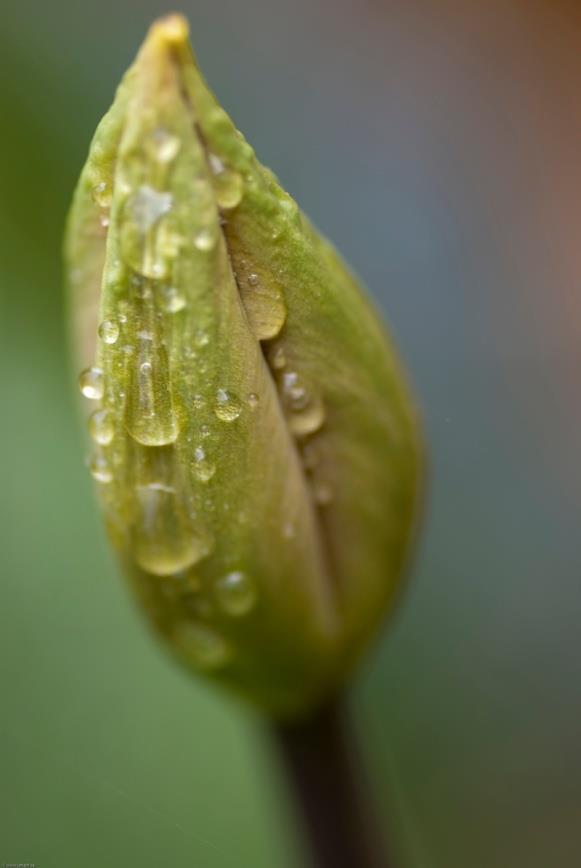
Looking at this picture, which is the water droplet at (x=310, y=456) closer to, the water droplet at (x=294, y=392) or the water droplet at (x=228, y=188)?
the water droplet at (x=294, y=392)

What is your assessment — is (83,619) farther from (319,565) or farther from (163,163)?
(163,163)

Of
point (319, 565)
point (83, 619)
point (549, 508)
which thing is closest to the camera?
point (319, 565)

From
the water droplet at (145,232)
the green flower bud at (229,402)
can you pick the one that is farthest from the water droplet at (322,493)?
the water droplet at (145,232)

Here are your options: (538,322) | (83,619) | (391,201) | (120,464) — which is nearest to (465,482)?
(538,322)

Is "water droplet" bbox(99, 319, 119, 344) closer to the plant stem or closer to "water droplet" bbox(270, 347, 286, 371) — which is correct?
"water droplet" bbox(270, 347, 286, 371)

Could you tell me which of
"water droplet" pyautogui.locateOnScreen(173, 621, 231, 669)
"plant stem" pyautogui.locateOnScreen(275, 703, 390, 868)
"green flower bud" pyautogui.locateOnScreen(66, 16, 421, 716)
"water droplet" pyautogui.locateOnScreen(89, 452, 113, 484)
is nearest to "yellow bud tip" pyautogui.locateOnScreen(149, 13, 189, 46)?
"green flower bud" pyautogui.locateOnScreen(66, 16, 421, 716)

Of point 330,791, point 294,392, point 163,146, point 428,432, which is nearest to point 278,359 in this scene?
point 294,392

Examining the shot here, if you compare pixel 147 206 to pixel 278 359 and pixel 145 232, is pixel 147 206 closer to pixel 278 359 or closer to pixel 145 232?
pixel 145 232
